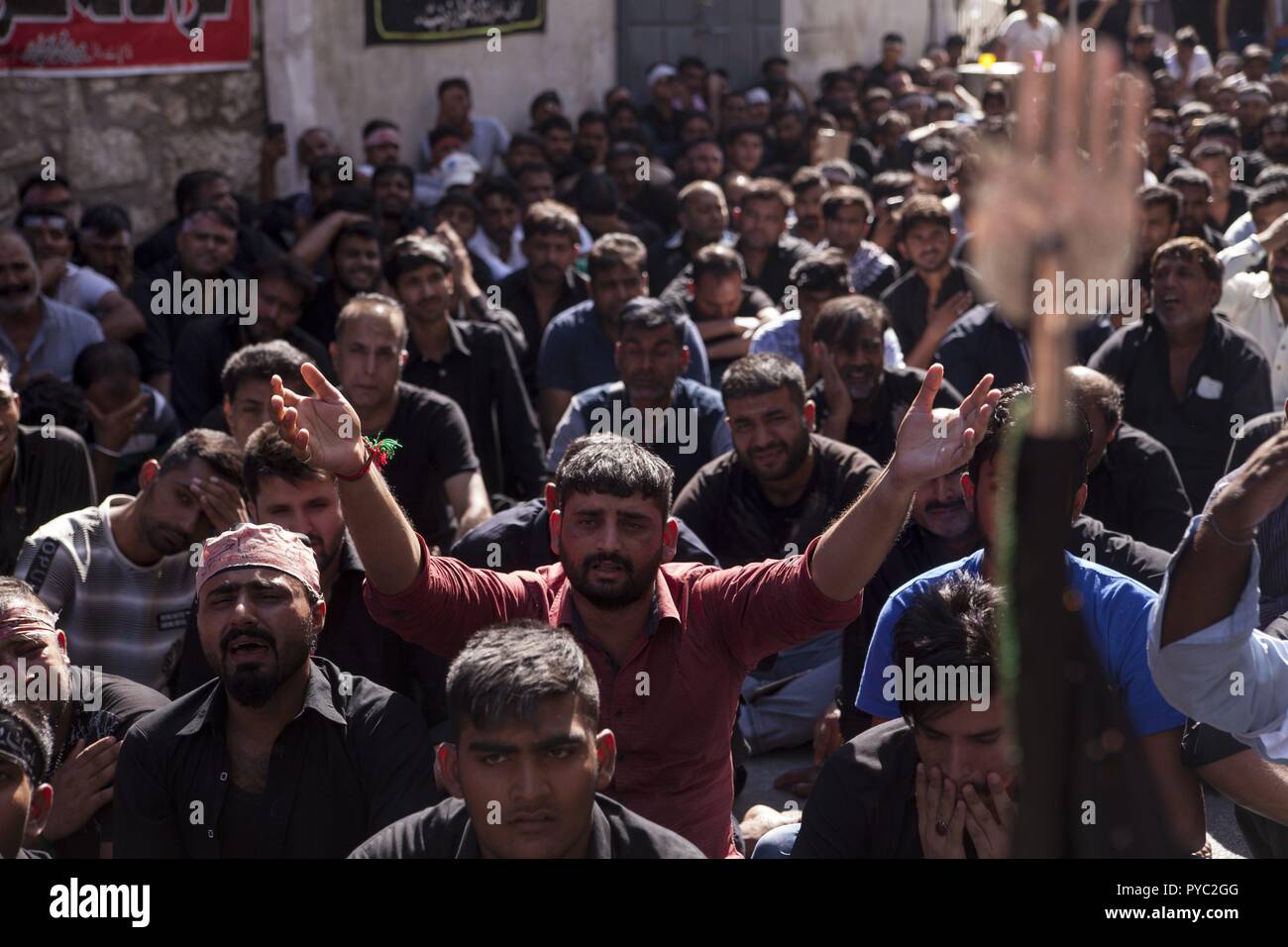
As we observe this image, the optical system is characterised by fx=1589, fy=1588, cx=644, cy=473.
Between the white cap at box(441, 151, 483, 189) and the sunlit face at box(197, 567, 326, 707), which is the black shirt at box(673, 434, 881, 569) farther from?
the white cap at box(441, 151, 483, 189)

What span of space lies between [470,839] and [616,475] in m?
0.97

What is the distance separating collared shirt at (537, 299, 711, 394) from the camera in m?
6.73

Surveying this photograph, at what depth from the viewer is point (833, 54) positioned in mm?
16703

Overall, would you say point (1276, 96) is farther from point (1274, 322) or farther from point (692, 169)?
point (1274, 322)

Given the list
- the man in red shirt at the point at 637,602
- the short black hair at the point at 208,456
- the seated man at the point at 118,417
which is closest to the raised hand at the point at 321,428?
the man in red shirt at the point at 637,602

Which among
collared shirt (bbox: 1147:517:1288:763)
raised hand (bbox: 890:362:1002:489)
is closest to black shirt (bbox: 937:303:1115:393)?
raised hand (bbox: 890:362:1002:489)

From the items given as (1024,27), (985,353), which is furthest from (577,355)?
(1024,27)

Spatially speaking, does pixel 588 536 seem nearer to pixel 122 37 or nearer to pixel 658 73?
pixel 122 37

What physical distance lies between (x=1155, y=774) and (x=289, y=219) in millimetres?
7235

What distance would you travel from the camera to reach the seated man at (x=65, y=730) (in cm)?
335

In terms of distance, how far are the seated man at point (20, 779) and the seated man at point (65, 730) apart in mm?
492

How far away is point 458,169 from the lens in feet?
36.3

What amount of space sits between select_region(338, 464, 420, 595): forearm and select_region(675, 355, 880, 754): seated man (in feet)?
5.64
